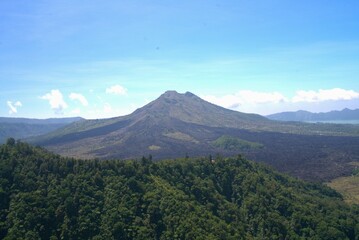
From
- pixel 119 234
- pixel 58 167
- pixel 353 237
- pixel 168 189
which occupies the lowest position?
pixel 353 237

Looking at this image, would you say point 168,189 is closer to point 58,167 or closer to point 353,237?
point 58,167

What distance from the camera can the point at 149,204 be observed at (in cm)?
5412

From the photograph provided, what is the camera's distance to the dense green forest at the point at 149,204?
48.1 meters

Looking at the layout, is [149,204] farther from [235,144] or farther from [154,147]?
[235,144]

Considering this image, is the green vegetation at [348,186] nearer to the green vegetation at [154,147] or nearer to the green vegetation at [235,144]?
the green vegetation at [235,144]

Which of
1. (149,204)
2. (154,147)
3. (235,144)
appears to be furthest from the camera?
Answer: (235,144)

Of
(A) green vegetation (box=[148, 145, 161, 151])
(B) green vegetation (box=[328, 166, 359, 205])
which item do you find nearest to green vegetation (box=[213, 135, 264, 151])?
(A) green vegetation (box=[148, 145, 161, 151])

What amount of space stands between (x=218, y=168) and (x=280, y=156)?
79700 mm

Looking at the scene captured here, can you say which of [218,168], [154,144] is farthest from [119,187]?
[154,144]

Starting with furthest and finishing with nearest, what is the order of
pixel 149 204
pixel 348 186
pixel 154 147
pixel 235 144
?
pixel 235 144
pixel 154 147
pixel 348 186
pixel 149 204

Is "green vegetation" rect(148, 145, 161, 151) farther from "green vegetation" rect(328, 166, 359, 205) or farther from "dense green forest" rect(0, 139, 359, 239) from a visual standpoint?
"dense green forest" rect(0, 139, 359, 239)

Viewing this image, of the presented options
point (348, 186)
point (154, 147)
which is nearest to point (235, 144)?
point (154, 147)

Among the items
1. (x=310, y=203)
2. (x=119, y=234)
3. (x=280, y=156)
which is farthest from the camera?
(x=280, y=156)

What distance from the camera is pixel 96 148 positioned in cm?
17700
